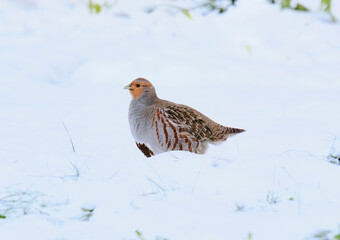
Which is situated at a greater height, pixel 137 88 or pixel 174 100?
pixel 137 88

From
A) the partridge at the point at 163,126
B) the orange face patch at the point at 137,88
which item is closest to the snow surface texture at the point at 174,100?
the partridge at the point at 163,126

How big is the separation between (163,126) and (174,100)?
2.11 m

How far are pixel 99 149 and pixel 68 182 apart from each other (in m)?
1.21

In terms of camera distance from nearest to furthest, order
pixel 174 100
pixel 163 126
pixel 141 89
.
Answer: pixel 163 126 → pixel 141 89 → pixel 174 100

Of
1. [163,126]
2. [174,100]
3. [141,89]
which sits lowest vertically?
[163,126]

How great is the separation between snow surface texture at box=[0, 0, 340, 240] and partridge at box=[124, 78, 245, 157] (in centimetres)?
17

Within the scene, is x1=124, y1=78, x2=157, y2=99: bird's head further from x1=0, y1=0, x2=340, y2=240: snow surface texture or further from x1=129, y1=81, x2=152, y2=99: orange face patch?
x1=0, y1=0, x2=340, y2=240: snow surface texture

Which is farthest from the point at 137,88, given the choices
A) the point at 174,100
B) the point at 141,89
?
the point at 174,100

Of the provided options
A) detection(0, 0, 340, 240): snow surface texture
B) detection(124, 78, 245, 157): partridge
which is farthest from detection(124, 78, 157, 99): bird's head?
detection(0, 0, 340, 240): snow surface texture

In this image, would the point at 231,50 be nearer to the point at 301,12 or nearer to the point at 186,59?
the point at 186,59

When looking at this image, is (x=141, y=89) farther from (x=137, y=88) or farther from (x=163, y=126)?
(x=163, y=126)

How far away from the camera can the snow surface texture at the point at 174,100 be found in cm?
262

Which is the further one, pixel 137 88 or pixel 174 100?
pixel 174 100

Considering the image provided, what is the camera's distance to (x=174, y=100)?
19.7ft
